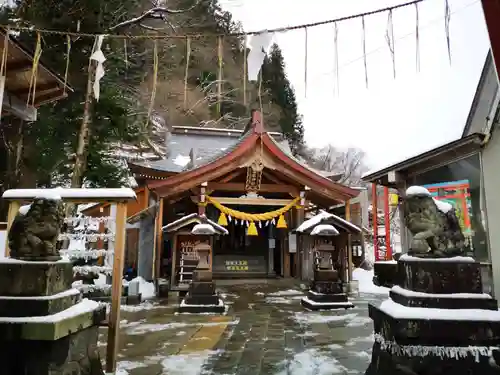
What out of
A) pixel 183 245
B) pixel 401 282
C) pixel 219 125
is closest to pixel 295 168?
pixel 183 245

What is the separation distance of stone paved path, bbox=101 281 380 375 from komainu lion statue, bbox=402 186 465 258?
2.06m

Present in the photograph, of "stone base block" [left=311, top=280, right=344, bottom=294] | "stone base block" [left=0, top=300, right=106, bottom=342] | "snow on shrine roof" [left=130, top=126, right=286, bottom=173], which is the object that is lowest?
"stone base block" [left=311, top=280, right=344, bottom=294]

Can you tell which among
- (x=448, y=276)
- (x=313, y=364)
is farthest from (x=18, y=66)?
(x=448, y=276)

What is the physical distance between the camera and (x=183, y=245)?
13.0 metres

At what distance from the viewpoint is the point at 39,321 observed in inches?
127

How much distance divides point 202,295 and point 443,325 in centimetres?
714

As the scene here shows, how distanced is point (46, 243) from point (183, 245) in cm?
947

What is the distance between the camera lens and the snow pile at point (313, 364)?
4895 millimetres

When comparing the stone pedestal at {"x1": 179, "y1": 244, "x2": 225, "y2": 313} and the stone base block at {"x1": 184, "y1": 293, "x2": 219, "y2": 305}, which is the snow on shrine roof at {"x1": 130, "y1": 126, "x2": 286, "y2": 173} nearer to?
the stone pedestal at {"x1": 179, "y1": 244, "x2": 225, "y2": 313}

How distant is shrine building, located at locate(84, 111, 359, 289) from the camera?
13412 millimetres

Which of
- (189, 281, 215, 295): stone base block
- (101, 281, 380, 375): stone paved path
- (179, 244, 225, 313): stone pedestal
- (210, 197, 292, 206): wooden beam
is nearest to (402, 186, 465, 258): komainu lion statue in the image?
(101, 281, 380, 375): stone paved path

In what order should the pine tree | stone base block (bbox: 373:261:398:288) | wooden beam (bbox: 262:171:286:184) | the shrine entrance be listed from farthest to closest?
1. the pine tree
2. the shrine entrance
3. wooden beam (bbox: 262:171:286:184)
4. stone base block (bbox: 373:261:398:288)

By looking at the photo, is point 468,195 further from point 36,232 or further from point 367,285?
point 36,232

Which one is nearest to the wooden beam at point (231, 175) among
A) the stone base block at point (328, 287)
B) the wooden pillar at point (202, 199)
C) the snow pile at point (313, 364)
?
the wooden pillar at point (202, 199)
